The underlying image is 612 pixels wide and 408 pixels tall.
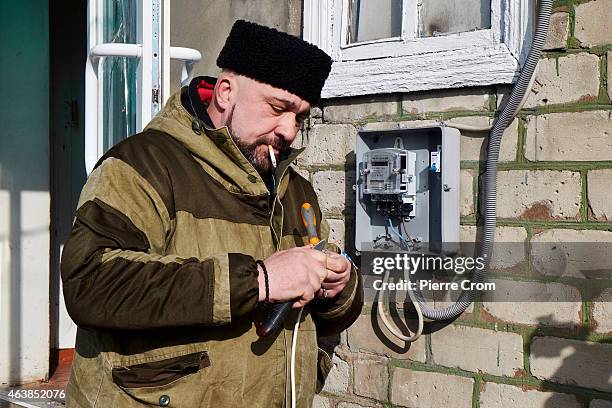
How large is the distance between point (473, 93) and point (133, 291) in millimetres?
1696

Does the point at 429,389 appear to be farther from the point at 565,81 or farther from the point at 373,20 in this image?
the point at 373,20

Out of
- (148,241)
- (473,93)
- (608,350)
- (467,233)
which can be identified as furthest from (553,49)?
(148,241)

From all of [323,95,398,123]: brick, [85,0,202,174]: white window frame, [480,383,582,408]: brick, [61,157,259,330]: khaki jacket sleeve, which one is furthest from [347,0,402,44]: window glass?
[61,157,259,330]: khaki jacket sleeve

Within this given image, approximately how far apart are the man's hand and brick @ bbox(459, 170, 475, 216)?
878mm

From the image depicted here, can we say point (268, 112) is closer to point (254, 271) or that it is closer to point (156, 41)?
point (254, 271)

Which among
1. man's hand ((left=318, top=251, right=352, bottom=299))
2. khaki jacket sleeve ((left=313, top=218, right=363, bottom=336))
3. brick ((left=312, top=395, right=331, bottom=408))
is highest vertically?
man's hand ((left=318, top=251, right=352, bottom=299))

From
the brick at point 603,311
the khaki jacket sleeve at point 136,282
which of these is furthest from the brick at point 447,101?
the khaki jacket sleeve at point 136,282

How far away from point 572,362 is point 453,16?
1.43 metres

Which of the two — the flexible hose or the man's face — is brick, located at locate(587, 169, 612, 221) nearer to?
the flexible hose

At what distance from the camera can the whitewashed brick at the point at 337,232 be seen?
11.5ft

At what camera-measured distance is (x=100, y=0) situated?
11.0 feet

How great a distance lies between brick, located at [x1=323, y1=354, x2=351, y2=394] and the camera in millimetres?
3500

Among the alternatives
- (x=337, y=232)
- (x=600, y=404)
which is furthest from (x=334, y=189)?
(x=600, y=404)

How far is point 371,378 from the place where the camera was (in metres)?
3.41
